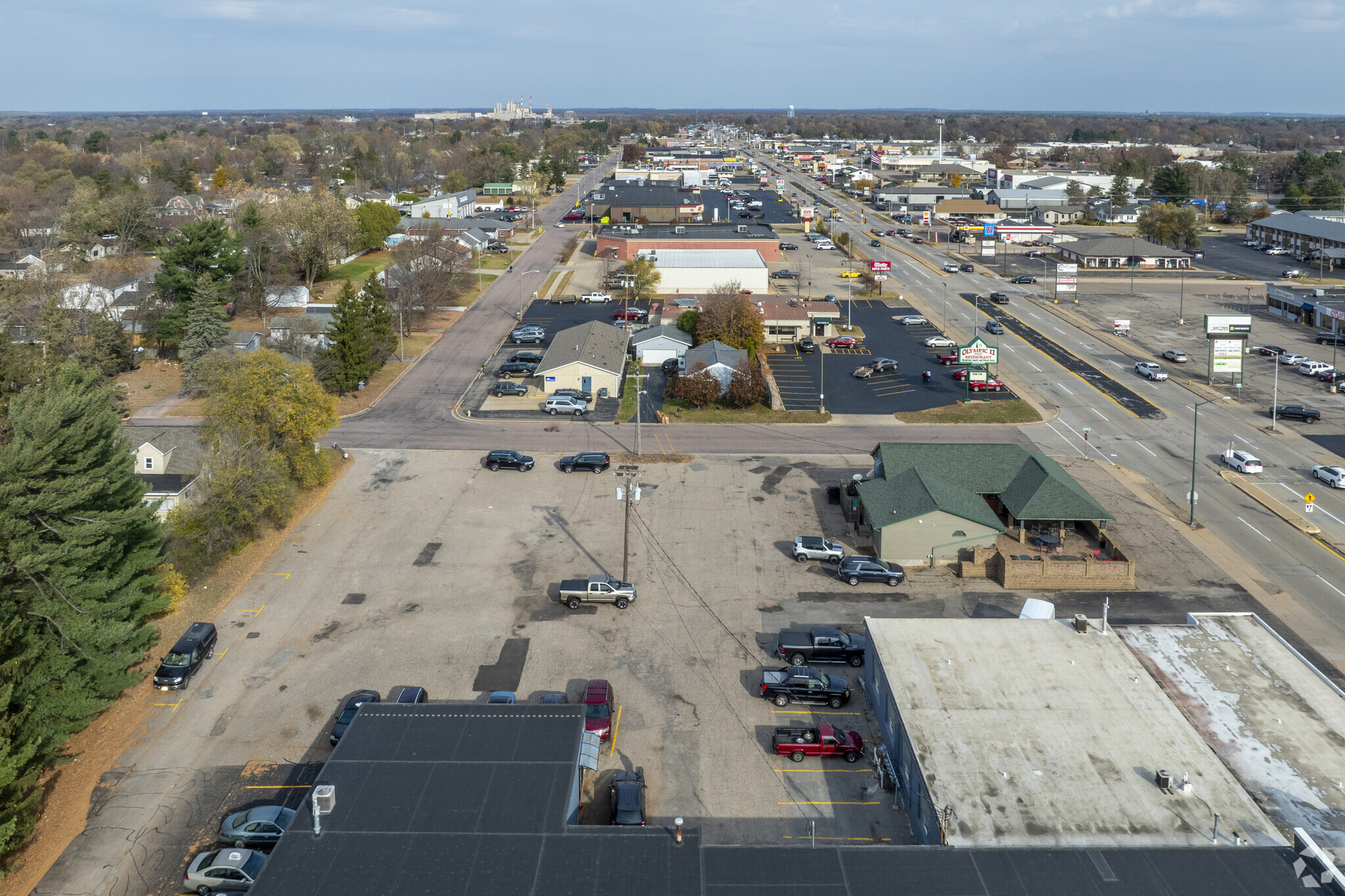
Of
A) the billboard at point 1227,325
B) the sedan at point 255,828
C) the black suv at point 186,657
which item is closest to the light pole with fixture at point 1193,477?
the billboard at point 1227,325

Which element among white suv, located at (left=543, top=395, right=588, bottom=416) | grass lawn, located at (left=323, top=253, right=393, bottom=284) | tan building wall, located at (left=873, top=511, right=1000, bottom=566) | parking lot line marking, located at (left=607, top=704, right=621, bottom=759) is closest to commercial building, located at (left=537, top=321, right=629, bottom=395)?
white suv, located at (left=543, top=395, right=588, bottom=416)

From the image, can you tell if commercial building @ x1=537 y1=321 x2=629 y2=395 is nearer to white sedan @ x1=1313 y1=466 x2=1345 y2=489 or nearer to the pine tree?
the pine tree

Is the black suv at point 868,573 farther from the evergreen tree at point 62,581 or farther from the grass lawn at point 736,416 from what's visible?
the evergreen tree at point 62,581

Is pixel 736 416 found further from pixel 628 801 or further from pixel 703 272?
pixel 703 272

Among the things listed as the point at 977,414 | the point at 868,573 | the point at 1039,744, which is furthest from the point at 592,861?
the point at 977,414

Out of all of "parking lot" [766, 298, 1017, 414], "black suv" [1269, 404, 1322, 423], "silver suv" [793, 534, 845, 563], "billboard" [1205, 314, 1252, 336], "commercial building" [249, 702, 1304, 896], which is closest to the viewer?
"commercial building" [249, 702, 1304, 896]

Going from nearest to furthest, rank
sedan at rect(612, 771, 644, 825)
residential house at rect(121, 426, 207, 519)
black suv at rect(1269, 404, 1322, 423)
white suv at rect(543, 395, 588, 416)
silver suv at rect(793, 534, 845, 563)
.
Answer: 1. sedan at rect(612, 771, 644, 825)
2. silver suv at rect(793, 534, 845, 563)
3. residential house at rect(121, 426, 207, 519)
4. black suv at rect(1269, 404, 1322, 423)
5. white suv at rect(543, 395, 588, 416)
